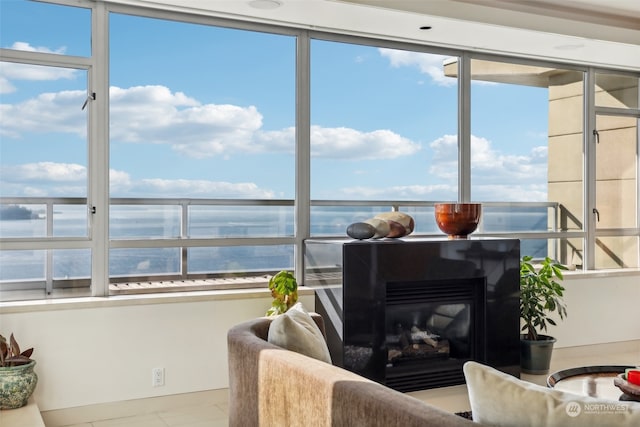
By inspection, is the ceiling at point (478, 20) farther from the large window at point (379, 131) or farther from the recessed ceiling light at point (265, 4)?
the large window at point (379, 131)

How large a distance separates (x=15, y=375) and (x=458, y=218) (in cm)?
307

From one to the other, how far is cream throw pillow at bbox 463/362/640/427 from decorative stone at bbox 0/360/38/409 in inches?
105

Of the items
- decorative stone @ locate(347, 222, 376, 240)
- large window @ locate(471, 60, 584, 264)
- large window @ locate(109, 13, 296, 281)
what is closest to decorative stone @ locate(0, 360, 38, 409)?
large window @ locate(109, 13, 296, 281)

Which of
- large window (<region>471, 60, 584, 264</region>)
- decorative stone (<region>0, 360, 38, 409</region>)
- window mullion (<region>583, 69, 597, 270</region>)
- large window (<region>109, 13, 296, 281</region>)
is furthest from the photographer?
window mullion (<region>583, 69, 597, 270</region>)

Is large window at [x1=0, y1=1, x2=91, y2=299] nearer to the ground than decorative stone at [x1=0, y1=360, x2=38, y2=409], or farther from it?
farther from it

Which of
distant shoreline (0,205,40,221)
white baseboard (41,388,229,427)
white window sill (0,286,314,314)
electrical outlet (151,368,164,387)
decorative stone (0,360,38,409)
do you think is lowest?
white baseboard (41,388,229,427)

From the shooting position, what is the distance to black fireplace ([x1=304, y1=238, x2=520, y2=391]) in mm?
4195

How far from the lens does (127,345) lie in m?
3.97

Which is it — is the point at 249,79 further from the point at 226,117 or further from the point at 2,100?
the point at 2,100

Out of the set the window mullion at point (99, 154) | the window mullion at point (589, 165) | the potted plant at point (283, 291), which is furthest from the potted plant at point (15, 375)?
the window mullion at point (589, 165)

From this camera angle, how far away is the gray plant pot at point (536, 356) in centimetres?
494

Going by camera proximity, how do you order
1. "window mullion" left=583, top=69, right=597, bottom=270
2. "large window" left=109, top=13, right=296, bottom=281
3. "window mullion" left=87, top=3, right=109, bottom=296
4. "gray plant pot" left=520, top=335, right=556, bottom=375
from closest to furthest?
"window mullion" left=87, top=3, right=109, bottom=296
"large window" left=109, top=13, right=296, bottom=281
"gray plant pot" left=520, top=335, right=556, bottom=375
"window mullion" left=583, top=69, right=597, bottom=270

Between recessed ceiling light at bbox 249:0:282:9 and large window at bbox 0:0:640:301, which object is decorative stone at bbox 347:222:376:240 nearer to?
large window at bbox 0:0:640:301

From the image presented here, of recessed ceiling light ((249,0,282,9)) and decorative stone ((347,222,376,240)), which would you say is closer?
recessed ceiling light ((249,0,282,9))
